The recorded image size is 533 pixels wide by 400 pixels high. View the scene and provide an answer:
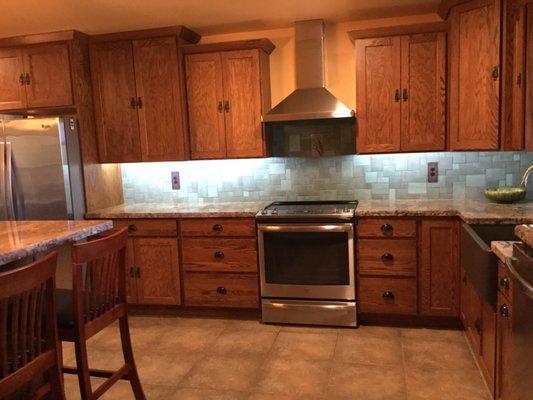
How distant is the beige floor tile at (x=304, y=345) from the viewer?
118 inches

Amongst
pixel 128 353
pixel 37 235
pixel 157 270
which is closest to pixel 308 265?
pixel 157 270

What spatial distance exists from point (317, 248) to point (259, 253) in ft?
1.44

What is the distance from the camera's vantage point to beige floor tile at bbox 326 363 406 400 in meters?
2.52

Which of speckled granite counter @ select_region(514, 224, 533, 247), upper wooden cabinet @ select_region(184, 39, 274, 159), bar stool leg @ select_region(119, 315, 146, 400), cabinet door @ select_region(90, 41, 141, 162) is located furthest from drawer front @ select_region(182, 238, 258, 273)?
speckled granite counter @ select_region(514, 224, 533, 247)

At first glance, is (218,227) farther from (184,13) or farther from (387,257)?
(184,13)

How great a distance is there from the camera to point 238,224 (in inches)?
139

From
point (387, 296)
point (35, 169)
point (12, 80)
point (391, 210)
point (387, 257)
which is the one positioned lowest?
point (387, 296)

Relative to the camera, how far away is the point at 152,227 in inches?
145

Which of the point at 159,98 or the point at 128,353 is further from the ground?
the point at 159,98

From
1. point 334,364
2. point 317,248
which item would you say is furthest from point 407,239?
point 334,364

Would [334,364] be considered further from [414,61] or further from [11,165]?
[11,165]

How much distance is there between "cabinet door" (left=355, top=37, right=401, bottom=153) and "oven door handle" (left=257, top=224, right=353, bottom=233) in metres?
0.67

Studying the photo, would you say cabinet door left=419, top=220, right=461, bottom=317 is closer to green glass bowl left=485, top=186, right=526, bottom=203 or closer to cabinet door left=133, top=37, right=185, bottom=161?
green glass bowl left=485, top=186, right=526, bottom=203

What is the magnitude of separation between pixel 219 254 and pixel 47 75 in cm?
199
